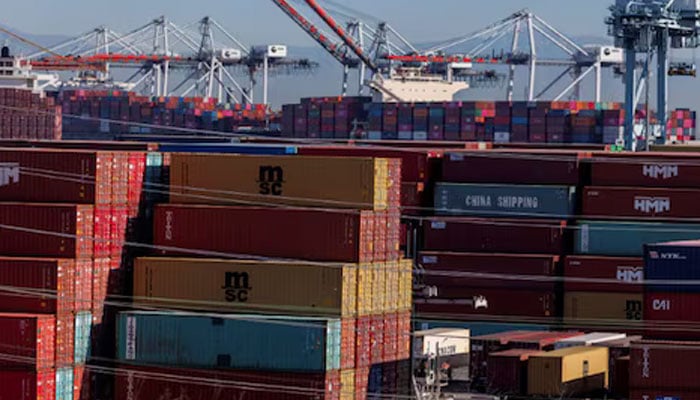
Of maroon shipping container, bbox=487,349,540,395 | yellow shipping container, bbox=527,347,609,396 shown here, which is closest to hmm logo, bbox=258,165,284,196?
maroon shipping container, bbox=487,349,540,395

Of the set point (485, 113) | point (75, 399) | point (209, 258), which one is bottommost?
point (75, 399)

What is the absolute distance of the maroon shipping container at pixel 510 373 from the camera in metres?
32.0

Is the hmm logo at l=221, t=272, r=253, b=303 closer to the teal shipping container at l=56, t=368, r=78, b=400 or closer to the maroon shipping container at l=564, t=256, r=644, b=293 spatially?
the teal shipping container at l=56, t=368, r=78, b=400

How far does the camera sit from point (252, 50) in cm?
13200

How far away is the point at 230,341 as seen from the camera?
91.5ft

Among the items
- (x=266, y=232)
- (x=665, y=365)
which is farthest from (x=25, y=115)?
(x=665, y=365)

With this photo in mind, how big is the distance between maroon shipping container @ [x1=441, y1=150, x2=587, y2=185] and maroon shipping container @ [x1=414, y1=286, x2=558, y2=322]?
2904mm

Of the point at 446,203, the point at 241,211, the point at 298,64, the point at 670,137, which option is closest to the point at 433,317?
the point at 446,203

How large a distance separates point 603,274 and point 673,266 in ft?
26.0

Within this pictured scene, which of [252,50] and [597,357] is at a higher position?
[252,50]

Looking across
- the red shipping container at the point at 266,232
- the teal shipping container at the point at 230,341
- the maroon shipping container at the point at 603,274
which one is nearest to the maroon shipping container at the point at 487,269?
the maroon shipping container at the point at 603,274

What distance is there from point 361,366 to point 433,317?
933cm

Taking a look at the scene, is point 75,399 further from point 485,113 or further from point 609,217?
point 485,113

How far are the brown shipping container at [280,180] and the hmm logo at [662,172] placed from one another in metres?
10.1
